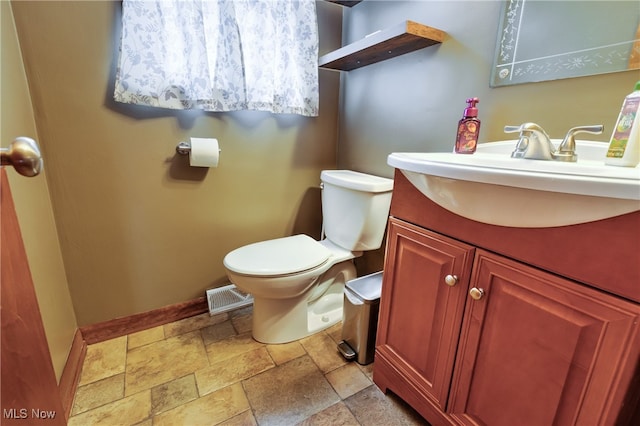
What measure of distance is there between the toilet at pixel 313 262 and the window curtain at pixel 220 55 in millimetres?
511

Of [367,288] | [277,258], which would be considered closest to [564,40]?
[367,288]

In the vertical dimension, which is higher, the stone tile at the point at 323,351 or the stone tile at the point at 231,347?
the stone tile at the point at 323,351

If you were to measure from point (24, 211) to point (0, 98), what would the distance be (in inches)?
13.0

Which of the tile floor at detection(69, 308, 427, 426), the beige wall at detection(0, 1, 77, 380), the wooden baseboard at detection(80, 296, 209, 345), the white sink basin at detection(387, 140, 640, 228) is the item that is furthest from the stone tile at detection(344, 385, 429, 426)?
the beige wall at detection(0, 1, 77, 380)

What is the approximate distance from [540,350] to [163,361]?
134 centimetres

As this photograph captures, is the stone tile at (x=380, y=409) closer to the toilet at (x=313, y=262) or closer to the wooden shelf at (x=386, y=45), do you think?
the toilet at (x=313, y=262)

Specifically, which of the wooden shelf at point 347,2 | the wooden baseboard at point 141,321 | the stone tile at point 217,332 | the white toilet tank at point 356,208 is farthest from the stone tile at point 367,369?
the wooden shelf at point 347,2

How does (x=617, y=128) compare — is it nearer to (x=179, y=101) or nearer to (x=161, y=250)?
(x=179, y=101)

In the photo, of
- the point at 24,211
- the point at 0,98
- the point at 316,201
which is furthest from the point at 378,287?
the point at 0,98

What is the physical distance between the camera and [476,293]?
0.72 metres

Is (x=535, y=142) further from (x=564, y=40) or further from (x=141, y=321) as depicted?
(x=141, y=321)

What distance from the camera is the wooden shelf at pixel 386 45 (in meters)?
1.06

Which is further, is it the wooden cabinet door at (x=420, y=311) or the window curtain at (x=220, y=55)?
the window curtain at (x=220, y=55)

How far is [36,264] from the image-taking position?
95cm
